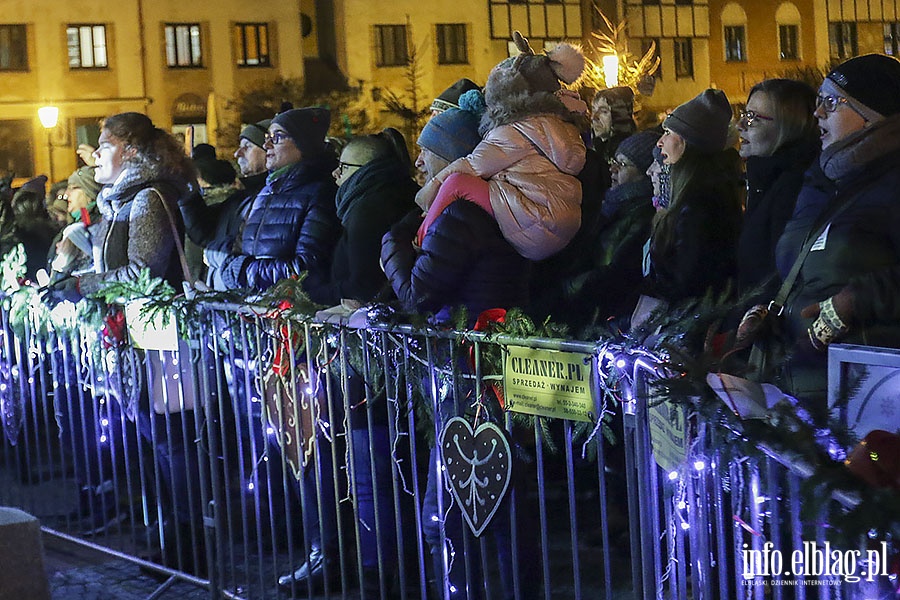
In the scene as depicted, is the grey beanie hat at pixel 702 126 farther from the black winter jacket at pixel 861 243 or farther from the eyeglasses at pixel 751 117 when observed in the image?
the black winter jacket at pixel 861 243

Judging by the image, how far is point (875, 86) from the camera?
468 centimetres

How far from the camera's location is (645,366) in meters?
3.60

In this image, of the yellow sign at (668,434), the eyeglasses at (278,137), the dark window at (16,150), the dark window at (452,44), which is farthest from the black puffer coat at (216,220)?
the dark window at (452,44)

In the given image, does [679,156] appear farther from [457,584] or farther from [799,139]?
[457,584]

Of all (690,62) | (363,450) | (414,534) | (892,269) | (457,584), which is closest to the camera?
(892,269)

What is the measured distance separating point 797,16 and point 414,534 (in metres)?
50.6

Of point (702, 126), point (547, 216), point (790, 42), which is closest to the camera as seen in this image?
point (547, 216)

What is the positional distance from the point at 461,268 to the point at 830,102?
1450 millimetres

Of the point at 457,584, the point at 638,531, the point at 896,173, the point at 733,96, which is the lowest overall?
the point at 457,584

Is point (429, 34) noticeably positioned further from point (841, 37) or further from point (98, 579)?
point (98, 579)

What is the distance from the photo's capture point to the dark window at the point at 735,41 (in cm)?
5328

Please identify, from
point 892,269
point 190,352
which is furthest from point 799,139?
point 190,352

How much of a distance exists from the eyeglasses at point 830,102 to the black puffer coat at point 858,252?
158mm

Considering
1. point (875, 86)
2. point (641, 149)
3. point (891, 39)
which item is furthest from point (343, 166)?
point (891, 39)
